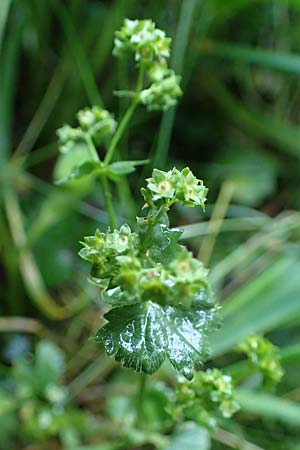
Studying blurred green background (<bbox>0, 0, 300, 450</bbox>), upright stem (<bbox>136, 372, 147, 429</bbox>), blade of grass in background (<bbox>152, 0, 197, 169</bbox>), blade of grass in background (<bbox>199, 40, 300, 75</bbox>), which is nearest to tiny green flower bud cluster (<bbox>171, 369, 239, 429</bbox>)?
upright stem (<bbox>136, 372, 147, 429</bbox>)

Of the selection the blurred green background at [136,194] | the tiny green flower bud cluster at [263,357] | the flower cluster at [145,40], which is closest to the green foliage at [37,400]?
the blurred green background at [136,194]

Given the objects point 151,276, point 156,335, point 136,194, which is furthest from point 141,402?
point 136,194

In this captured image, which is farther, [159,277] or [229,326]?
[229,326]

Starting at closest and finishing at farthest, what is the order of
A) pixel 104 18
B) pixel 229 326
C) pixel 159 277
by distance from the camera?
pixel 159 277 → pixel 229 326 → pixel 104 18

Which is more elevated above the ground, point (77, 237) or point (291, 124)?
point (291, 124)

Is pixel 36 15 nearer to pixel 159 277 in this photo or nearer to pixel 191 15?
pixel 191 15

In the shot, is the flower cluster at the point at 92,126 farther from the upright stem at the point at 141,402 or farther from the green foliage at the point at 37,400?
the green foliage at the point at 37,400

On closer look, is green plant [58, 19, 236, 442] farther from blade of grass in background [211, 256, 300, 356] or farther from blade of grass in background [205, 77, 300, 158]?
blade of grass in background [205, 77, 300, 158]

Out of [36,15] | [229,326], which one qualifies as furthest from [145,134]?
[229,326]
